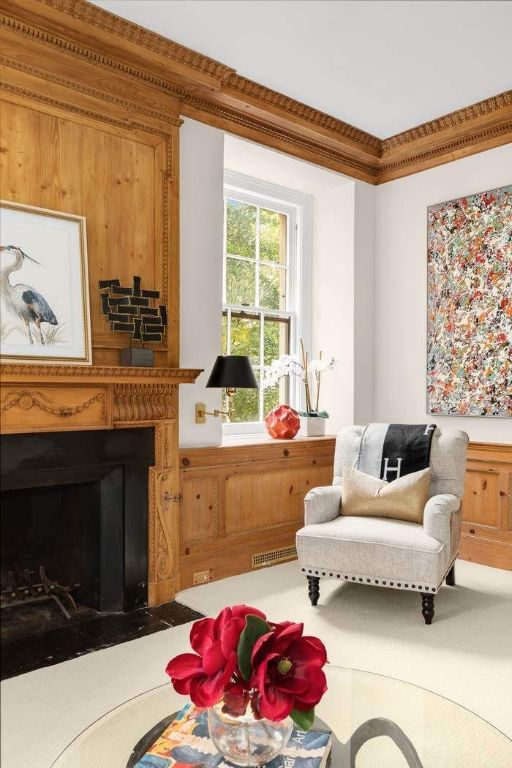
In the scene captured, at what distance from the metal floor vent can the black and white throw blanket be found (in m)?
0.75

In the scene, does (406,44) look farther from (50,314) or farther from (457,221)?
(50,314)

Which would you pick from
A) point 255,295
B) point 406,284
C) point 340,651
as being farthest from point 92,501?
point 406,284

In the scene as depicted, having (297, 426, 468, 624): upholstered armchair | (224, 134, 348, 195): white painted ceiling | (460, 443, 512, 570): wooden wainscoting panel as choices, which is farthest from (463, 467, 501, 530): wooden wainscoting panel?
(224, 134, 348, 195): white painted ceiling

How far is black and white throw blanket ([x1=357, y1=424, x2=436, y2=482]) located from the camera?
3098 mm

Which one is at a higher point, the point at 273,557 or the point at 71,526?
the point at 71,526

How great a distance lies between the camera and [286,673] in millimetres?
1047

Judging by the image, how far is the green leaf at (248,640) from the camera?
1040mm

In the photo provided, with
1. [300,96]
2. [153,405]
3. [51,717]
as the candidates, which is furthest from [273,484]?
[300,96]

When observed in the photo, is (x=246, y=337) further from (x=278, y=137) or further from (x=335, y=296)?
(x=278, y=137)

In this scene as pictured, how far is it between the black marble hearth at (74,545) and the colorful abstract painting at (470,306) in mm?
1966

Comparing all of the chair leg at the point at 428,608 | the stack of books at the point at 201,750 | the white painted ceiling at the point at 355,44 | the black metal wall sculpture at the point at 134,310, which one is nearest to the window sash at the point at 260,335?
the black metal wall sculpture at the point at 134,310

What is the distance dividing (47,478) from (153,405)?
64cm

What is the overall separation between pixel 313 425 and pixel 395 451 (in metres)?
0.83

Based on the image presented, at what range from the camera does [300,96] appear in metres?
3.41
